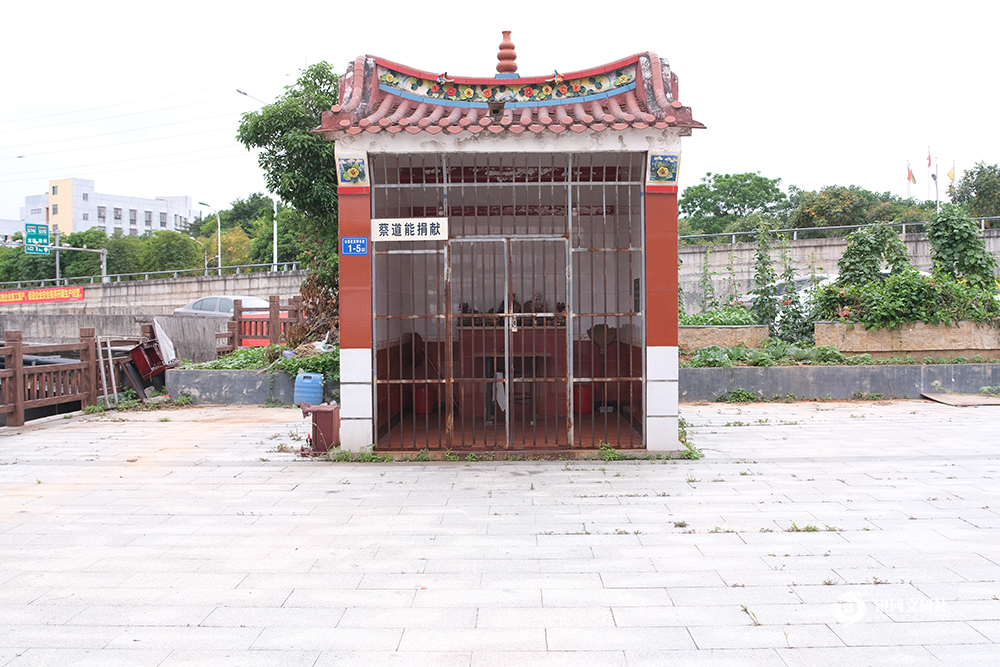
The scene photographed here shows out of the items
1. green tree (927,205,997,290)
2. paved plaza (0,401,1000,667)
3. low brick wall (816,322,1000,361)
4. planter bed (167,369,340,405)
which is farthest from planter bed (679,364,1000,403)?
planter bed (167,369,340,405)

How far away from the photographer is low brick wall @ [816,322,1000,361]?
40.3ft

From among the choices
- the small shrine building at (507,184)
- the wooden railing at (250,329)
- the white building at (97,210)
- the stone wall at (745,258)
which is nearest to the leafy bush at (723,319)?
the small shrine building at (507,184)

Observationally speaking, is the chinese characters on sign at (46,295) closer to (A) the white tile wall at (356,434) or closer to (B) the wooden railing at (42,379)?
(B) the wooden railing at (42,379)

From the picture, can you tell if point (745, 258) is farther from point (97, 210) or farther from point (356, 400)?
point (97, 210)

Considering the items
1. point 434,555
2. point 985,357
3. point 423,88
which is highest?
point 423,88

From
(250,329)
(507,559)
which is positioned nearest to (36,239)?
(250,329)

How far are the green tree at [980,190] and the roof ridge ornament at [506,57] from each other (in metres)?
30.3

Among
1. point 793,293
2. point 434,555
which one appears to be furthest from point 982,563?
point 793,293

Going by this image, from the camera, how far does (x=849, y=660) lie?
3.22 m

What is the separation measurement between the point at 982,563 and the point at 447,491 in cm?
404

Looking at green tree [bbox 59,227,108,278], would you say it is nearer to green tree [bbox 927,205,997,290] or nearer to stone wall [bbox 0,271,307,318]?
stone wall [bbox 0,271,307,318]

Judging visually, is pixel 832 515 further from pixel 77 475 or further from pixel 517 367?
pixel 77 475

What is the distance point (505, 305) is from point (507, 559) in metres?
3.84

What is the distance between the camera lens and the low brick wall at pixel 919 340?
40.3 feet
